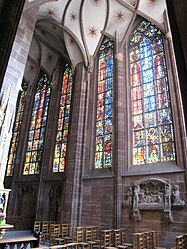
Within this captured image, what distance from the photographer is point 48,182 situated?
11.7 m

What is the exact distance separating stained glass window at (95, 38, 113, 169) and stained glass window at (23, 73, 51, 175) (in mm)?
4667

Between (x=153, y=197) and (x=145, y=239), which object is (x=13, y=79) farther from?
(x=145, y=239)

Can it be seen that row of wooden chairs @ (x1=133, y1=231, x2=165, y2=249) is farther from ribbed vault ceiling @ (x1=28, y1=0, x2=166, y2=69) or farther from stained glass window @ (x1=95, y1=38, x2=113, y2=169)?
ribbed vault ceiling @ (x1=28, y1=0, x2=166, y2=69)

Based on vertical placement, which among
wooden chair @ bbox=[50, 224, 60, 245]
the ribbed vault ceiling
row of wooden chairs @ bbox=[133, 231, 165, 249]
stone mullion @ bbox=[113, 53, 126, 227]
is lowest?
wooden chair @ bbox=[50, 224, 60, 245]

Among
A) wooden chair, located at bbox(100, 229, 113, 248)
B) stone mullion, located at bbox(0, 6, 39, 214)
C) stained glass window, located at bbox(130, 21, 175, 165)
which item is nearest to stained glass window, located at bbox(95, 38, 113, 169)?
stained glass window, located at bbox(130, 21, 175, 165)

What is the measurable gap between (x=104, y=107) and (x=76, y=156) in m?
2.85

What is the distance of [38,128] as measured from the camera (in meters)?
14.5

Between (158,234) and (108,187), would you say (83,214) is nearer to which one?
(108,187)

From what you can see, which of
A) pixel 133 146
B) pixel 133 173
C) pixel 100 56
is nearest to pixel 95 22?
pixel 100 56

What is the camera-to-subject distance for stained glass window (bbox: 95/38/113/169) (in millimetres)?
9969

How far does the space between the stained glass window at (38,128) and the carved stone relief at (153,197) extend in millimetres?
6940

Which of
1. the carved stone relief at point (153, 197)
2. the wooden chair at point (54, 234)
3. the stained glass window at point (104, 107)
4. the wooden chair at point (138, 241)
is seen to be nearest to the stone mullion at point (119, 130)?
the carved stone relief at point (153, 197)

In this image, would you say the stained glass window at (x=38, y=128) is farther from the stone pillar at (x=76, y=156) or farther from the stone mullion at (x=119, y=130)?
the stone mullion at (x=119, y=130)

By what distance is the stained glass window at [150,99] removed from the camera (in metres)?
8.49
